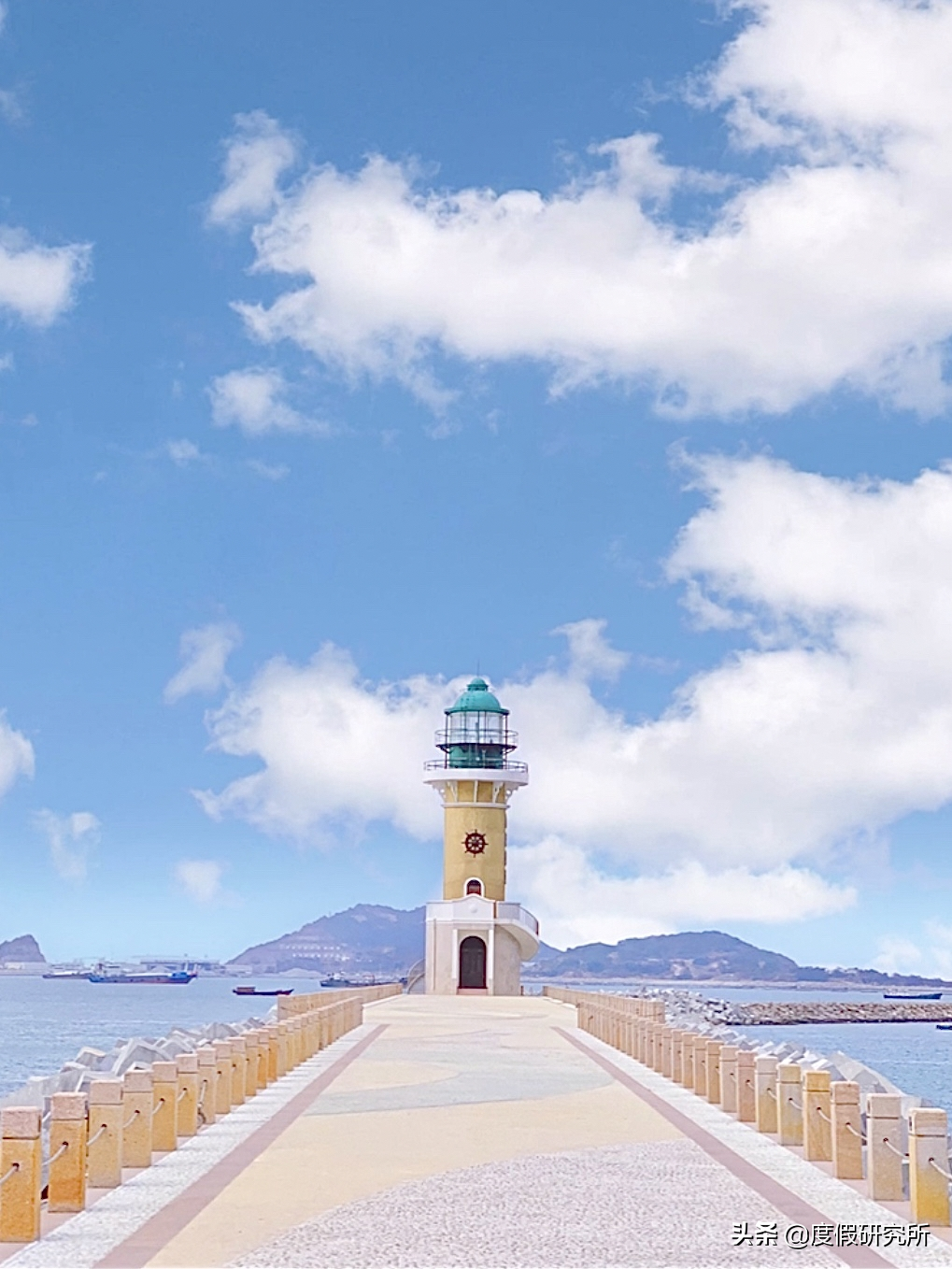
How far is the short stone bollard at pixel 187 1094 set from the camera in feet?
46.3

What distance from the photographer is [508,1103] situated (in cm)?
1669

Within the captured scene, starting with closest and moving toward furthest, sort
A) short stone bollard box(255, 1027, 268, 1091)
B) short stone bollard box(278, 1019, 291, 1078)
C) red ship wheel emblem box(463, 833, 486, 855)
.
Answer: short stone bollard box(255, 1027, 268, 1091) < short stone bollard box(278, 1019, 291, 1078) < red ship wheel emblem box(463, 833, 486, 855)

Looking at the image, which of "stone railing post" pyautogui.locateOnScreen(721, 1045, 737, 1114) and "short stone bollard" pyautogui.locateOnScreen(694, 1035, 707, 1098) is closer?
"stone railing post" pyautogui.locateOnScreen(721, 1045, 737, 1114)

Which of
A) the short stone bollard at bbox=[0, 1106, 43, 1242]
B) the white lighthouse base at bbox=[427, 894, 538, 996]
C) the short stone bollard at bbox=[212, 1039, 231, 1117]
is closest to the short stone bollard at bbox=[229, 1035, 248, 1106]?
the short stone bollard at bbox=[212, 1039, 231, 1117]

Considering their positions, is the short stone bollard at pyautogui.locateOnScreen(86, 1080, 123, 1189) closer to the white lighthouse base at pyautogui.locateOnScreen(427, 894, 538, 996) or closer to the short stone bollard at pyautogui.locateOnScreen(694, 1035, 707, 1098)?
the short stone bollard at pyautogui.locateOnScreen(694, 1035, 707, 1098)

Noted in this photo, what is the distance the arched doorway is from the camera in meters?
47.8

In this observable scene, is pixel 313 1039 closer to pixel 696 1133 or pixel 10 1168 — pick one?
pixel 696 1133

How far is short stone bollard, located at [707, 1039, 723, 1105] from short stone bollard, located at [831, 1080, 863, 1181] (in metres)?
4.83

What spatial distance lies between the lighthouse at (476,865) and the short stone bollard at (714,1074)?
29.8m

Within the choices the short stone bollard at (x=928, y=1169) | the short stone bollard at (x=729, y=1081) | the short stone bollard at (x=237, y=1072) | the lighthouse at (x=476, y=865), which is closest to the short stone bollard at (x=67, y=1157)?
the short stone bollard at (x=928, y=1169)

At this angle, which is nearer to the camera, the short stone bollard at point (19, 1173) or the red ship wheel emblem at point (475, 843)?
the short stone bollard at point (19, 1173)

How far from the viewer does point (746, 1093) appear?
1580 cm

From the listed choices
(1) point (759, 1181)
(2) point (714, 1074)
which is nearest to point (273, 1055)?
(2) point (714, 1074)

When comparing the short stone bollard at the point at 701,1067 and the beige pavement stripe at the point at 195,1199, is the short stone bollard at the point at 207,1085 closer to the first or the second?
the beige pavement stripe at the point at 195,1199
